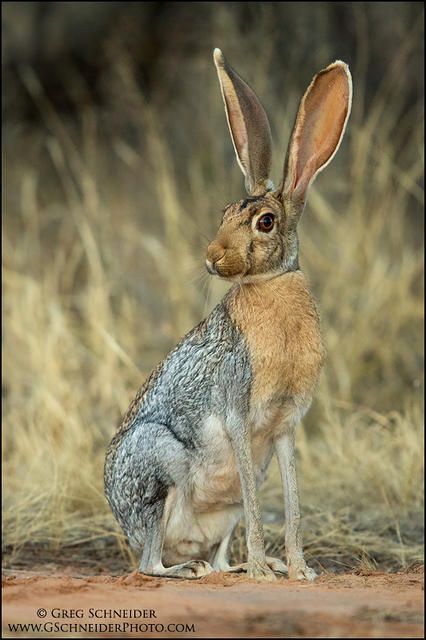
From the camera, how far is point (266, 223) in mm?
5098


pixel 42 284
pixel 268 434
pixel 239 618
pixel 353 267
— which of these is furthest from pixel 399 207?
pixel 239 618

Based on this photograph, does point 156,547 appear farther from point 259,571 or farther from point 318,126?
point 318,126

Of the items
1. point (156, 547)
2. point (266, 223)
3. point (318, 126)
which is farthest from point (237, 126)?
point (156, 547)

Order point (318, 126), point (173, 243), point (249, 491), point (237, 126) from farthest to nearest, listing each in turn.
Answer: point (173, 243) < point (237, 126) < point (318, 126) < point (249, 491)

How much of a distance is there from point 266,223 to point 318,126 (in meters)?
0.55

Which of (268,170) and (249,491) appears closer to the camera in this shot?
(249,491)

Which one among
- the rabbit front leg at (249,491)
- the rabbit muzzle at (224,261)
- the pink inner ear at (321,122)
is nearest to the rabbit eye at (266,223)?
the rabbit muzzle at (224,261)

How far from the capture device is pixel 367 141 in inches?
364

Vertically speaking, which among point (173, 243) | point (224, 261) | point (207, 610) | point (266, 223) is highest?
point (173, 243)

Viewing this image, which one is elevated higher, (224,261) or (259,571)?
(224,261)

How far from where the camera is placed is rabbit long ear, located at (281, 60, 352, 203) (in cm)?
530

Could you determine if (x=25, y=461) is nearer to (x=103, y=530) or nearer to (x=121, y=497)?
(x=103, y=530)

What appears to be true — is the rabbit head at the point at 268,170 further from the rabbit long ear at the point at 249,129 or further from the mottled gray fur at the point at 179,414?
the mottled gray fur at the point at 179,414

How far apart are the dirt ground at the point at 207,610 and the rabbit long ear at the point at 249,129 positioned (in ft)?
6.11
